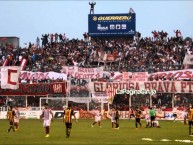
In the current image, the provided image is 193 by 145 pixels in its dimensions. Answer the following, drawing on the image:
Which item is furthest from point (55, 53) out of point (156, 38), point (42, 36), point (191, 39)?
point (191, 39)

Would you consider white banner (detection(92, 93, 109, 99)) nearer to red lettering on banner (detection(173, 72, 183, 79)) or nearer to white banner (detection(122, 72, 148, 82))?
white banner (detection(122, 72, 148, 82))

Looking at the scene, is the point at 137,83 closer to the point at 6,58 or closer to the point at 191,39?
the point at 191,39

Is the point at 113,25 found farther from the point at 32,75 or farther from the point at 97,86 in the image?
the point at 97,86

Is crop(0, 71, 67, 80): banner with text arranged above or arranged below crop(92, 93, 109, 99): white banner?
above

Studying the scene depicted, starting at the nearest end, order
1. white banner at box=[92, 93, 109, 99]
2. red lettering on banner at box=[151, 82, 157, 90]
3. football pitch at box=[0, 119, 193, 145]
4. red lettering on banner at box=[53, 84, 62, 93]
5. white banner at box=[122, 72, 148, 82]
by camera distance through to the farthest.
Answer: football pitch at box=[0, 119, 193, 145] < red lettering on banner at box=[151, 82, 157, 90] < white banner at box=[122, 72, 148, 82] < white banner at box=[92, 93, 109, 99] < red lettering on banner at box=[53, 84, 62, 93]

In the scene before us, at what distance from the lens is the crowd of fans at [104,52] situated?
7788 centimetres

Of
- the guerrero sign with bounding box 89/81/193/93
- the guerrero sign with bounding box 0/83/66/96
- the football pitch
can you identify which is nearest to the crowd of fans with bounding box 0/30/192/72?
the guerrero sign with bounding box 0/83/66/96

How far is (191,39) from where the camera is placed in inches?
3260

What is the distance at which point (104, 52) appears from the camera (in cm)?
8388

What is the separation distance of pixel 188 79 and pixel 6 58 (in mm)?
30348

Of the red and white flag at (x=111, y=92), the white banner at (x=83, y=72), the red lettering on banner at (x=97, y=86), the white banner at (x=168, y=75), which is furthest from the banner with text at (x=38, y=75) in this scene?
the white banner at (x=168, y=75)

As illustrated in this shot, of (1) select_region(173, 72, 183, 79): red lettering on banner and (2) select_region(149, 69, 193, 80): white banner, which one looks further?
(1) select_region(173, 72, 183, 79): red lettering on banner

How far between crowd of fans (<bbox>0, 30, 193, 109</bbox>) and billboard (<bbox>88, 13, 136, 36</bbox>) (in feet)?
5.94

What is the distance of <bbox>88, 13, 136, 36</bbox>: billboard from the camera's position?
9225 cm
